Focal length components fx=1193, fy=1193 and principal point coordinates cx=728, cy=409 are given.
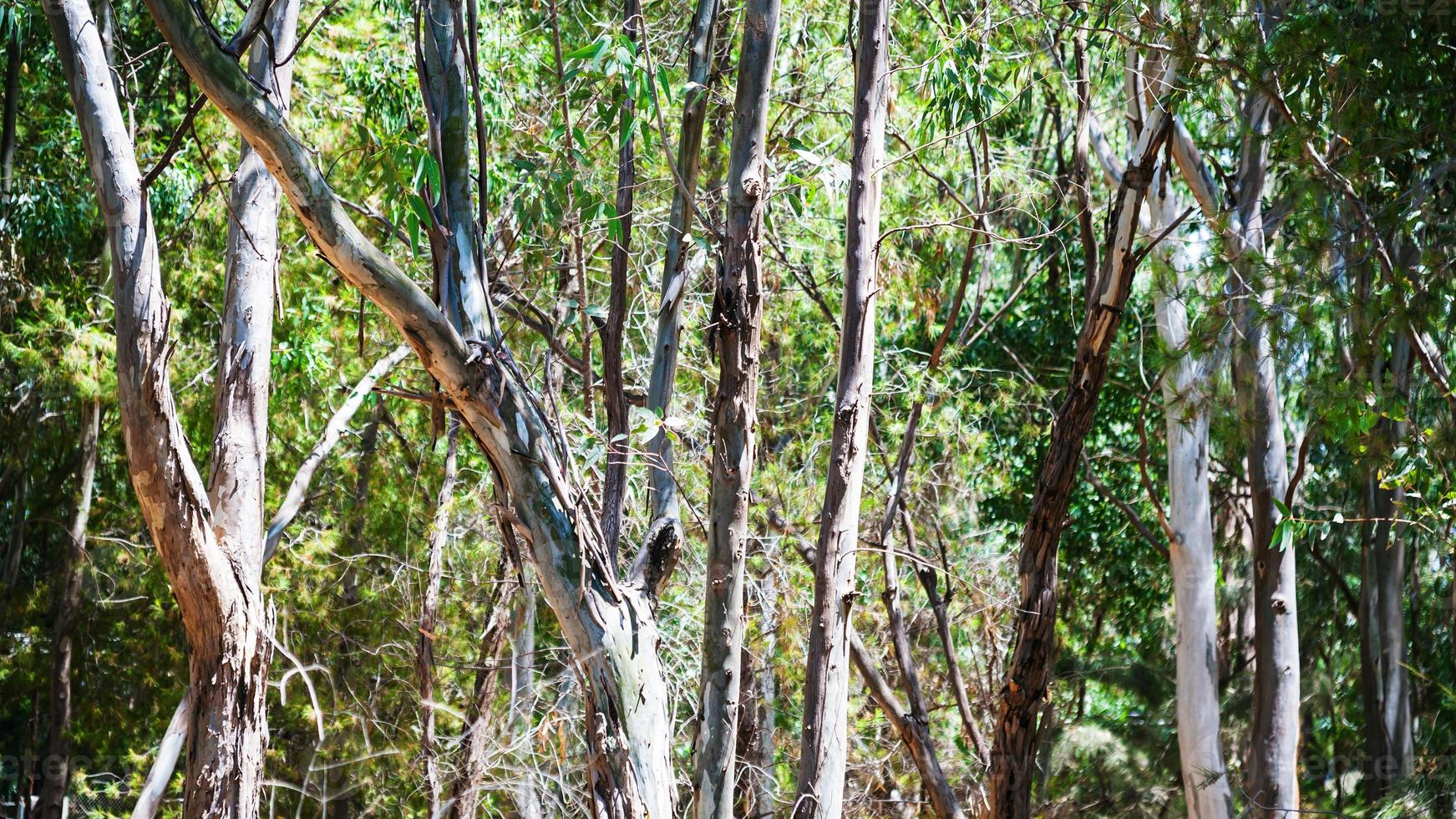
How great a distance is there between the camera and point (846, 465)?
12.1 ft

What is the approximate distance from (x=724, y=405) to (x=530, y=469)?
0.69 metres

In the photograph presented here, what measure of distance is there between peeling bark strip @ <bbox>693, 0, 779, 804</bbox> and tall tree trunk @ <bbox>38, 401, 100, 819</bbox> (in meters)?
9.49

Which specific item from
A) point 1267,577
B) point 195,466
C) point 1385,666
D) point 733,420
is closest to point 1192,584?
point 1267,577

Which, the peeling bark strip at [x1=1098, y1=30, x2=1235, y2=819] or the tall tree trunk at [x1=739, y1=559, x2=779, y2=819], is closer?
the tall tree trunk at [x1=739, y1=559, x2=779, y2=819]

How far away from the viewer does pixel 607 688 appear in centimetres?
295

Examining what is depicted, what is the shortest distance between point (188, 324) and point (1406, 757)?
1003cm

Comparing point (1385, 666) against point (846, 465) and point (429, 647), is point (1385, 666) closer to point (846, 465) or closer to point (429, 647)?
point (429, 647)

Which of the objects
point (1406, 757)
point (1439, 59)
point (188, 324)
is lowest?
point (1406, 757)

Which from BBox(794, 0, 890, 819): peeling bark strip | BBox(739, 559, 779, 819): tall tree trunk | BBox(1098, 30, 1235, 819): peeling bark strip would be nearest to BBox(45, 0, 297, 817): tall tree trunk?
BBox(794, 0, 890, 819): peeling bark strip

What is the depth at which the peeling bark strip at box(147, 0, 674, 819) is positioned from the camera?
2662mm

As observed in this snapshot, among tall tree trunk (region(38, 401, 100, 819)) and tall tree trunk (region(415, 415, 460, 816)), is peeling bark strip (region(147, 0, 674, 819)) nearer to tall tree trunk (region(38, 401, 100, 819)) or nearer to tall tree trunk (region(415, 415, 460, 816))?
tall tree trunk (region(415, 415, 460, 816))

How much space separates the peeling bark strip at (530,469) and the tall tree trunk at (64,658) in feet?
31.3

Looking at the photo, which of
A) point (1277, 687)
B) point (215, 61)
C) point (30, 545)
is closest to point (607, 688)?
point (215, 61)

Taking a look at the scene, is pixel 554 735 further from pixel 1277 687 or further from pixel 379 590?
pixel 1277 687
